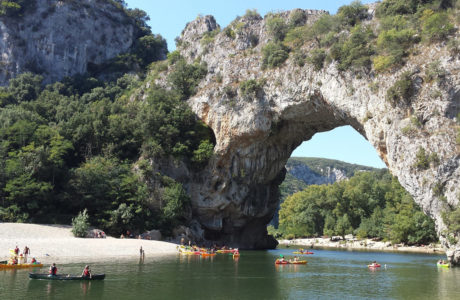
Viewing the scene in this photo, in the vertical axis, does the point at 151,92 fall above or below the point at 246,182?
above

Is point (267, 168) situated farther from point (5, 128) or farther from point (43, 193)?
point (5, 128)

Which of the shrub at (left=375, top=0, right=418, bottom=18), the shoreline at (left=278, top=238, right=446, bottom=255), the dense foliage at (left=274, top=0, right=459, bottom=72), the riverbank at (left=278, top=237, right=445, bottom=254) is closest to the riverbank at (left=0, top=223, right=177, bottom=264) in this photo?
the dense foliage at (left=274, top=0, right=459, bottom=72)

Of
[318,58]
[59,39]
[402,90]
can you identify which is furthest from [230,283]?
[59,39]

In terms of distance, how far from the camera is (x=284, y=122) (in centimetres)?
4419

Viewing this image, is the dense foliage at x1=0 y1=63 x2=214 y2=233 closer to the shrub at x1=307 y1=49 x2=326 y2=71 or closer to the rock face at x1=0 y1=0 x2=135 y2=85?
the shrub at x1=307 y1=49 x2=326 y2=71

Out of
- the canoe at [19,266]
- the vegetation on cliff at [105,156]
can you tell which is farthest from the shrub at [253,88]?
the canoe at [19,266]

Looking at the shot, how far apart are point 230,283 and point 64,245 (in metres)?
16.5

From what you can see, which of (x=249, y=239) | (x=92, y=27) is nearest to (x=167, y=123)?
(x=249, y=239)

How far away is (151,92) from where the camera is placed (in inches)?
2039

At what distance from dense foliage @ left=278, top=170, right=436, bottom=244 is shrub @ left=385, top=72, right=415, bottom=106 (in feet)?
91.9

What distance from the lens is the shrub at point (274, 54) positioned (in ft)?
140

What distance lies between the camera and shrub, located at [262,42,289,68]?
42.7 m

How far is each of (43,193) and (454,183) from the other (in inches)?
1386

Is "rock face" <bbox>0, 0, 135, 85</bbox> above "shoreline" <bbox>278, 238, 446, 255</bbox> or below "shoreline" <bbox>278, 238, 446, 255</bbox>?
above
